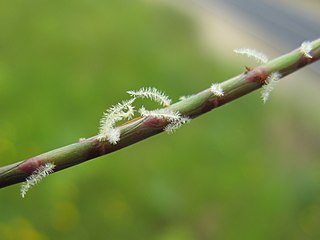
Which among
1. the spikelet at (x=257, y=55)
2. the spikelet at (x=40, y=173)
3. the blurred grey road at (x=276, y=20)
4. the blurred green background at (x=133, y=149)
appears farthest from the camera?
the blurred grey road at (x=276, y=20)

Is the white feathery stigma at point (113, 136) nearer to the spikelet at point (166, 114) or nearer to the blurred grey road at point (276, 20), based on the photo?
the spikelet at point (166, 114)

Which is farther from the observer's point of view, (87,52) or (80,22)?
(80,22)

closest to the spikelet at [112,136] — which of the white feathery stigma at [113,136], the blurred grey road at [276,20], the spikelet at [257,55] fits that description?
the white feathery stigma at [113,136]

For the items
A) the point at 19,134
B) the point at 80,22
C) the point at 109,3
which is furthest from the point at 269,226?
the point at 109,3

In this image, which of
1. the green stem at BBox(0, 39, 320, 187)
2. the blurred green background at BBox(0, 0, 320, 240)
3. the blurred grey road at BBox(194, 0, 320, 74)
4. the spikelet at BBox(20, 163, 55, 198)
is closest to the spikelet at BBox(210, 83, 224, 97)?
the green stem at BBox(0, 39, 320, 187)

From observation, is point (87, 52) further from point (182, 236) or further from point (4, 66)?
point (182, 236)

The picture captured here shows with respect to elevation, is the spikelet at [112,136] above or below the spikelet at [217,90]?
below
